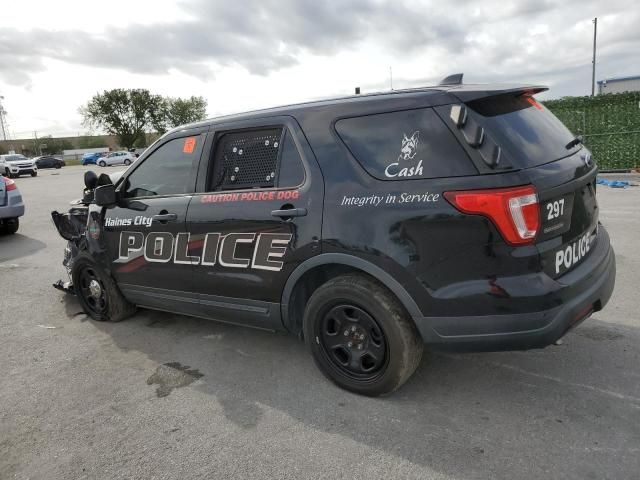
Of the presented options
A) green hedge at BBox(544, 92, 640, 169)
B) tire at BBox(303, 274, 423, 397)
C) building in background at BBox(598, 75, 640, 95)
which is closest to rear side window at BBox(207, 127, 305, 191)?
tire at BBox(303, 274, 423, 397)

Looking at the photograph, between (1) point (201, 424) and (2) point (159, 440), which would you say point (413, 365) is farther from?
(2) point (159, 440)

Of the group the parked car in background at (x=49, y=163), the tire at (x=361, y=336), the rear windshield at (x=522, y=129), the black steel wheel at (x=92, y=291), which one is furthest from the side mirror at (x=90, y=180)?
the parked car in background at (x=49, y=163)

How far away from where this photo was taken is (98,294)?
4.69 metres

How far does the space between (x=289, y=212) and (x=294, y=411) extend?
3.95ft

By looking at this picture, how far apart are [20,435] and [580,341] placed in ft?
12.3

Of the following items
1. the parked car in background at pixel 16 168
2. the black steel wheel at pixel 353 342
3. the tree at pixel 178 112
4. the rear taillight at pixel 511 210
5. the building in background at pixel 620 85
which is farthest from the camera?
the tree at pixel 178 112

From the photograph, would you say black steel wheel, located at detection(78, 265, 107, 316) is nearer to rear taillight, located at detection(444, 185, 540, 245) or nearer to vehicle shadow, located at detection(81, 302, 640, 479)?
vehicle shadow, located at detection(81, 302, 640, 479)

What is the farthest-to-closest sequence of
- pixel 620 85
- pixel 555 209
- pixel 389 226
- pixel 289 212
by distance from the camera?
1. pixel 620 85
2. pixel 289 212
3. pixel 389 226
4. pixel 555 209

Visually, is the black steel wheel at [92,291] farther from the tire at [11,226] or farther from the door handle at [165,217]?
the tire at [11,226]

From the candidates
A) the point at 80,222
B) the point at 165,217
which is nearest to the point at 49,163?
the point at 80,222

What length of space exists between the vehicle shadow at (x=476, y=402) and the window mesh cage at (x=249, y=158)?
132cm

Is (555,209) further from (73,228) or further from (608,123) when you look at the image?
(608,123)

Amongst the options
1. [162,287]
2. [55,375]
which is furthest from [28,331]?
[162,287]

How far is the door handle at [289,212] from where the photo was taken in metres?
3.06
